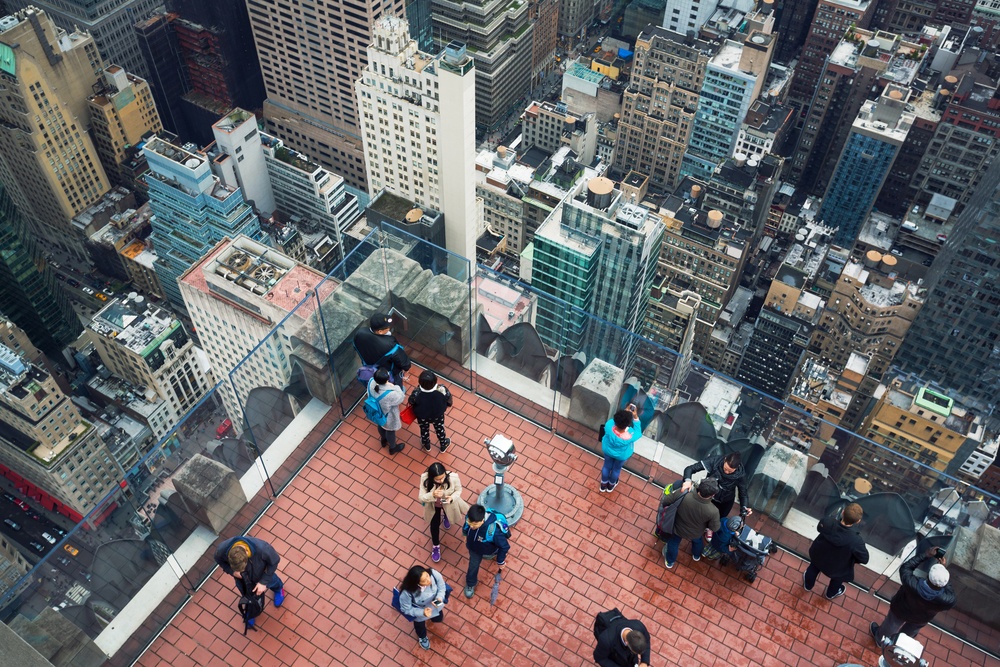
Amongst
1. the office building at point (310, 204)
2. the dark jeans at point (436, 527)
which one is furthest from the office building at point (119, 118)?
the dark jeans at point (436, 527)

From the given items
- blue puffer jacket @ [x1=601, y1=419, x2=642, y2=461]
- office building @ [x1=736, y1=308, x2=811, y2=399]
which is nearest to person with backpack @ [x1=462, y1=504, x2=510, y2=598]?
blue puffer jacket @ [x1=601, y1=419, x2=642, y2=461]

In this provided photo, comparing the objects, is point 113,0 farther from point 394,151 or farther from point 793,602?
point 793,602

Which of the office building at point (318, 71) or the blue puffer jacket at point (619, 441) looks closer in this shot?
the blue puffer jacket at point (619, 441)

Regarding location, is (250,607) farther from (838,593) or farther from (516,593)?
(838,593)

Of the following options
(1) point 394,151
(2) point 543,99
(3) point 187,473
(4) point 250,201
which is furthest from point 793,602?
(2) point 543,99

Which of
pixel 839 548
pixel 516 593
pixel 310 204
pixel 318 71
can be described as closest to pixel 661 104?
pixel 318 71

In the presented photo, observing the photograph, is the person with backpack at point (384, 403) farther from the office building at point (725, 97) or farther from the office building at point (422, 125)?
the office building at point (725, 97)

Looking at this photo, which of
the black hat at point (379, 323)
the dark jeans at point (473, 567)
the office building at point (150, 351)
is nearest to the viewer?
the dark jeans at point (473, 567)
